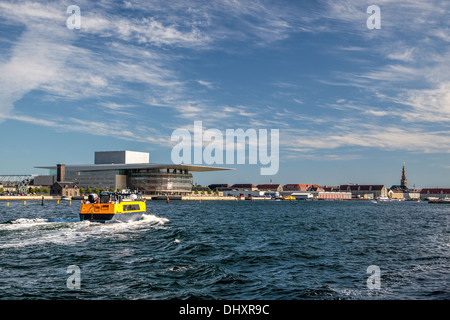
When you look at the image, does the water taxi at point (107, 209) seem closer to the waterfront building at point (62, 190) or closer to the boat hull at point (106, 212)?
the boat hull at point (106, 212)

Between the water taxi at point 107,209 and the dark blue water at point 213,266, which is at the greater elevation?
the water taxi at point 107,209

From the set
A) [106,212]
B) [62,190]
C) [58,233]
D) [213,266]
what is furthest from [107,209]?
[62,190]

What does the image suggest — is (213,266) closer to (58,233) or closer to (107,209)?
(58,233)

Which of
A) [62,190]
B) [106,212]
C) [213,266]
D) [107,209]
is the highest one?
[107,209]

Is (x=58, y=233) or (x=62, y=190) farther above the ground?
(x=62, y=190)

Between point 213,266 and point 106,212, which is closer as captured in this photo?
point 213,266

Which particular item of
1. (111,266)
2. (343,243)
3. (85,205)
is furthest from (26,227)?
(343,243)

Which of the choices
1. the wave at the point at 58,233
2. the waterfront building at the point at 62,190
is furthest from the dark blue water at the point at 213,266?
the waterfront building at the point at 62,190
